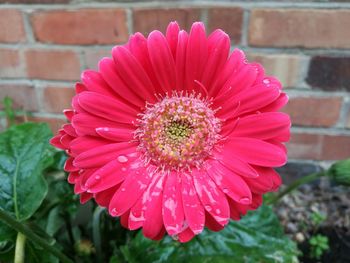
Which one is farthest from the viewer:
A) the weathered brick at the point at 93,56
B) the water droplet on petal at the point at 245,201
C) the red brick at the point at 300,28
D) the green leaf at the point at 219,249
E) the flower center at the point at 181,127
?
the weathered brick at the point at 93,56

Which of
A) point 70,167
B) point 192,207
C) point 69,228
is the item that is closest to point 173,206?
point 192,207

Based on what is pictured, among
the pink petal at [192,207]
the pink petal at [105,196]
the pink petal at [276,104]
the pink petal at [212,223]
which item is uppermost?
Answer: the pink petal at [276,104]

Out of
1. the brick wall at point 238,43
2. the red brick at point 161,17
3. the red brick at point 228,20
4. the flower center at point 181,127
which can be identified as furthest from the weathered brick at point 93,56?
the flower center at point 181,127

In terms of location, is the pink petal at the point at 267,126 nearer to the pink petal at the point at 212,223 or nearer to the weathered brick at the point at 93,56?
the pink petal at the point at 212,223

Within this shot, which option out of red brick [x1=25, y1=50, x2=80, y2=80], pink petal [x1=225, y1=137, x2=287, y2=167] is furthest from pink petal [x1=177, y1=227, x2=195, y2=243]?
red brick [x1=25, y1=50, x2=80, y2=80]

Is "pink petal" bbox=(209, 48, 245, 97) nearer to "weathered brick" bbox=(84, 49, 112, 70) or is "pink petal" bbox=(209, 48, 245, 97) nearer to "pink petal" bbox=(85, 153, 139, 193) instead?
"pink petal" bbox=(85, 153, 139, 193)

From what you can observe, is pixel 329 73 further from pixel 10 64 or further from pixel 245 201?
pixel 10 64
